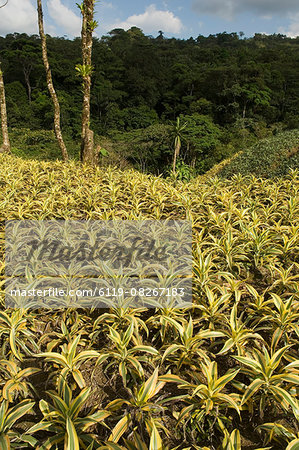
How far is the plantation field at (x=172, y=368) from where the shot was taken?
1267 millimetres

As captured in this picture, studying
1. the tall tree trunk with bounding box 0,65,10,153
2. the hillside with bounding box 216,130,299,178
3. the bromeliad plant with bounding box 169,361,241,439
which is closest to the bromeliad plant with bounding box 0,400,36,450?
the bromeliad plant with bounding box 169,361,241,439

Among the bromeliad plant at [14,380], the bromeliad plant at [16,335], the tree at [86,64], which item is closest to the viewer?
the bromeliad plant at [14,380]

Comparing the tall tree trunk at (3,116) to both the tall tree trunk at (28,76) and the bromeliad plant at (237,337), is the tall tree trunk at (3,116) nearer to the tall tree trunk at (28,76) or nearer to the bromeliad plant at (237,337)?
the bromeliad plant at (237,337)

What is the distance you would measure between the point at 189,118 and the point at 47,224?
22.2 meters

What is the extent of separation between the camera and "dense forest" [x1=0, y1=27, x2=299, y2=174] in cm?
2261

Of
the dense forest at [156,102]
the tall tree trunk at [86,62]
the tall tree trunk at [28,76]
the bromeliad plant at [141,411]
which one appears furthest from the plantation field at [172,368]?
the tall tree trunk at [28,76]

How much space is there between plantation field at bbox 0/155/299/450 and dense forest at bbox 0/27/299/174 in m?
18.9

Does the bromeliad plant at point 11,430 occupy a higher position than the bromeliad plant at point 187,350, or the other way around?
the bromeliad plant at point 187,350

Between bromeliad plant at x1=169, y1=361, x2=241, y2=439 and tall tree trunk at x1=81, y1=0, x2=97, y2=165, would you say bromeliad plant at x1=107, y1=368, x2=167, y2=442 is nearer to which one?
bromeliad plant at x1=169, y1=361, x2=241, y2=439

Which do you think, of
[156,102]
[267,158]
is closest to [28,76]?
[156,102]

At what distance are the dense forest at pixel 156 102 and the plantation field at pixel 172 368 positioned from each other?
18888mm

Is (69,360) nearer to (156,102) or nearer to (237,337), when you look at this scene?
(237,337)

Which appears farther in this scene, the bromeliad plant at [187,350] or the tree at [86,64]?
the tree at [86,64]

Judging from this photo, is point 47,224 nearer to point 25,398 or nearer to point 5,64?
point 25,398
